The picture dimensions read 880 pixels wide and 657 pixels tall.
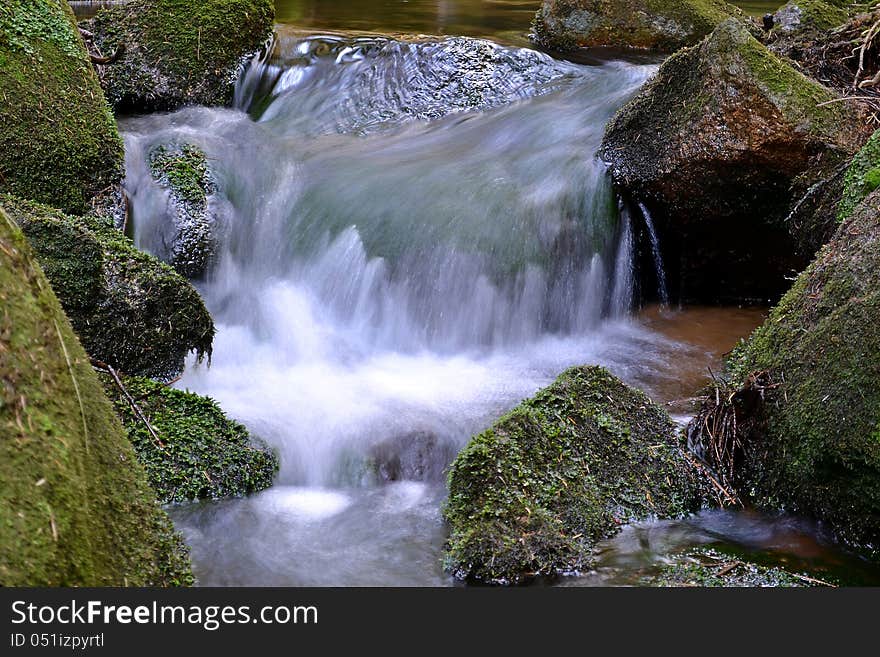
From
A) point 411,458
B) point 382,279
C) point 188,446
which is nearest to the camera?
point 188,446

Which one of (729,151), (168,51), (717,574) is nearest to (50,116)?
(168,51)

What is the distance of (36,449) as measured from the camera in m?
2.34

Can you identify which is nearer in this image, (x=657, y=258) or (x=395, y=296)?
(x=395, y=296)

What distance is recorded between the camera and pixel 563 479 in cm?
417

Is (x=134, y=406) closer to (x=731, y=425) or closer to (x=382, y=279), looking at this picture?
(x=382, y=279)

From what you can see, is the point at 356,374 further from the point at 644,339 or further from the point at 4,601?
the point at 4,601

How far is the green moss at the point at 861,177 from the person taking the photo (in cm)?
545

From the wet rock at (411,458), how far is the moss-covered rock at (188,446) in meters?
0.55

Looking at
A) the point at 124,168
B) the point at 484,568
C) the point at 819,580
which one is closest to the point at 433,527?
the point at 484,568

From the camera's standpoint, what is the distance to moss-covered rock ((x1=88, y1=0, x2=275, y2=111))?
817 cm

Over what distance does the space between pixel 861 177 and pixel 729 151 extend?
108 centimetres

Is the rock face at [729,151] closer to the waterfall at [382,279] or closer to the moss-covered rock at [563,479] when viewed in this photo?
the waterfall at [382,279]

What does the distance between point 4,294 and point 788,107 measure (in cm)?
543

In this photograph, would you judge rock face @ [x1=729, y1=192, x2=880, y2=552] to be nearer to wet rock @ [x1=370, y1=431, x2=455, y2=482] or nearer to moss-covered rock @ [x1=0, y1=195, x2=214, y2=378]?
wet rock @ [x1=370, y1=431, x2=455, y2=482]
